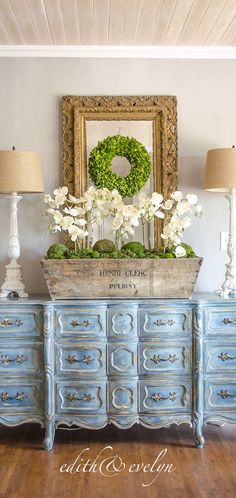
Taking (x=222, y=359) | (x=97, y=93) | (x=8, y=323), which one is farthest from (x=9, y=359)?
(x=97, y=93)

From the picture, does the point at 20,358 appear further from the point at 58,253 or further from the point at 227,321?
the point at 227,321

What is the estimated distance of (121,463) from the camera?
2760 millimetres

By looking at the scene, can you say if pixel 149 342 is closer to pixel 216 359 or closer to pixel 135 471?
pixel 216 359

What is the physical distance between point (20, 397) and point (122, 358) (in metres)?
0.62

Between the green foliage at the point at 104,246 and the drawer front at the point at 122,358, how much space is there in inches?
21.8

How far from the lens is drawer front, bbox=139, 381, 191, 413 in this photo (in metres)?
2.92

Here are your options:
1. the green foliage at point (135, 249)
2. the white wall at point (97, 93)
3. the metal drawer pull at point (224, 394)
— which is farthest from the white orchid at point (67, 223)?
the metal drawer pull at point (224, 394)

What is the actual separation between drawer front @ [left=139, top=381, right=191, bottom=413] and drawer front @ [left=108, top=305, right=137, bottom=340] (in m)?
0.29

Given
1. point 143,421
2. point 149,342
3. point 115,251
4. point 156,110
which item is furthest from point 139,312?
point 156,110

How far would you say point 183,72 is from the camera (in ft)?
11.3

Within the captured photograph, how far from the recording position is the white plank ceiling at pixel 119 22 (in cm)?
279

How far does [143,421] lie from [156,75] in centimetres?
219

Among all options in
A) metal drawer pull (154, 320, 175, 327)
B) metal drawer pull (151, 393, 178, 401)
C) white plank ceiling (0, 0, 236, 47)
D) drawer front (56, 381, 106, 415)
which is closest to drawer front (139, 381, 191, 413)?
metal drawer pull (151, 393, 178, 401)

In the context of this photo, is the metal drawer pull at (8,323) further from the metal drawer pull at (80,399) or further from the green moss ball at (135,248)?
the green moss ball at (135,248)
